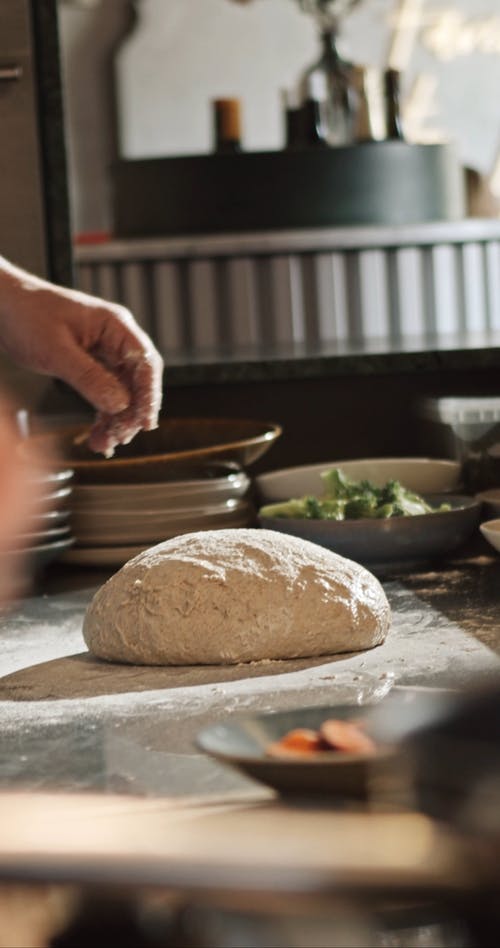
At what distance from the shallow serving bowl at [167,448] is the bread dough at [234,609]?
0.54 m

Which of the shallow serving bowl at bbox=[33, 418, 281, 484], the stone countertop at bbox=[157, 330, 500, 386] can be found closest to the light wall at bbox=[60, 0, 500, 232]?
the stone countertop at bbox=[157, 330, 500, 386]

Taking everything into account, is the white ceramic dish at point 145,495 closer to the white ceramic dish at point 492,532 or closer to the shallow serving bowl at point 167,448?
the shallow serving bowl at point 167,448

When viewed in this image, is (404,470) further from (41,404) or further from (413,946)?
(413,946)

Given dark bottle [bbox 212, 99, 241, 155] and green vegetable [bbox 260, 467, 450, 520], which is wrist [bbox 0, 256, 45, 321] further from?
dark bottle [bbox 212, 99, 241, 155]

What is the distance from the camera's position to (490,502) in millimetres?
1914

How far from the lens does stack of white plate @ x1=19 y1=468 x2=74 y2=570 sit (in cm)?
175

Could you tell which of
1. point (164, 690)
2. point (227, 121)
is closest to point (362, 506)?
point (164, 690)

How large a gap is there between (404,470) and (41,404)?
0.81m

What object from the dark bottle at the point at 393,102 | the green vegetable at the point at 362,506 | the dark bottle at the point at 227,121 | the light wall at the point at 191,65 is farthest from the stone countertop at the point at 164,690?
the light wall at the point at 191,65

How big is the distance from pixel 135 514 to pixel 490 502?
1.69 feet

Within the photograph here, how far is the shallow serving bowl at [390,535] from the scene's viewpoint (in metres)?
1.77

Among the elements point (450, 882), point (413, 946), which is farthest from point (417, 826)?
point (413, 946)

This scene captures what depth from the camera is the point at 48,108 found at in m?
2.68

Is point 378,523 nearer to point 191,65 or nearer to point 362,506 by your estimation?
point 362,506
